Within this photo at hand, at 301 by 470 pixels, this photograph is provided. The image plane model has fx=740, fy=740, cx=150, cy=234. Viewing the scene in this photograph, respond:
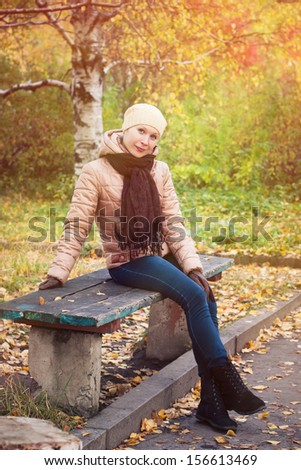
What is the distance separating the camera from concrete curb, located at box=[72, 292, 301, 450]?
12.4 ft

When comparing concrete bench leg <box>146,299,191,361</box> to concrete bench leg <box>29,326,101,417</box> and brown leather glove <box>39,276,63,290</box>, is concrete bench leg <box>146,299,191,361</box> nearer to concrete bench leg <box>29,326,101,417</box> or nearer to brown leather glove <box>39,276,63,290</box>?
brown leather glove <box>39,276,63,290</box>

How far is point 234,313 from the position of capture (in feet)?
22.3

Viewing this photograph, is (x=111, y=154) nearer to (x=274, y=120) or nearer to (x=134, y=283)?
(x=134, y=283)

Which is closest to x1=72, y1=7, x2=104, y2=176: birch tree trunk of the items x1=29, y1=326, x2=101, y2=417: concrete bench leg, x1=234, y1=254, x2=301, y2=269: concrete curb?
x1=234, y1=254, x2=301, y2=269: concrete curb

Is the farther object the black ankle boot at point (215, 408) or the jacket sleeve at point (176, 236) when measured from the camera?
the jacket sleeve at point (176, 236)

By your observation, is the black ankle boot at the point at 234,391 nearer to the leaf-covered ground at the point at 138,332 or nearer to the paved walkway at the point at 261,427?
the paved walkway at the point at 261,427

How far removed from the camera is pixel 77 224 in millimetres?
4461

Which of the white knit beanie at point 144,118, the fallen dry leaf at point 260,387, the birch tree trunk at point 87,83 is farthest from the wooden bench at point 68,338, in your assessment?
the birch tree trunk at point 87,83

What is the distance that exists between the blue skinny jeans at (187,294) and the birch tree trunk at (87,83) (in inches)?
243

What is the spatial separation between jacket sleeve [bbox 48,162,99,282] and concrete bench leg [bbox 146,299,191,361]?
44.7 inches

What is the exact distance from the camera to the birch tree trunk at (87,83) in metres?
10.5

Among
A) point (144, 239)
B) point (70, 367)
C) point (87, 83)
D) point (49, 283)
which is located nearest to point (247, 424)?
point (70, 367)

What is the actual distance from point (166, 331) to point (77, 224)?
1.34 meters

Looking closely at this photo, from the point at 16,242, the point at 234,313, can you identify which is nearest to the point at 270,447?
the point at 234,313
